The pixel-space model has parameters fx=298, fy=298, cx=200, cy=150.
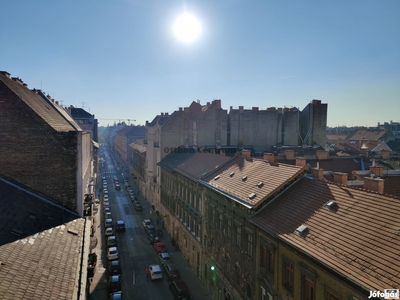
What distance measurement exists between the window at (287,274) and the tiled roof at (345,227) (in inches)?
51.6

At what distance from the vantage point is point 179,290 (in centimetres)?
2439

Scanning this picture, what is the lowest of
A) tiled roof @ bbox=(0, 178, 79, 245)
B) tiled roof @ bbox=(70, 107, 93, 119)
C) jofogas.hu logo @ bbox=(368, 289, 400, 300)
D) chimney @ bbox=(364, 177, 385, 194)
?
jofogas.hu logo @ bbox=(368, 289, 400, 300)

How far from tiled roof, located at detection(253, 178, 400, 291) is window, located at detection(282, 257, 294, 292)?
131cm

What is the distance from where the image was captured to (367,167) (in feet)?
108

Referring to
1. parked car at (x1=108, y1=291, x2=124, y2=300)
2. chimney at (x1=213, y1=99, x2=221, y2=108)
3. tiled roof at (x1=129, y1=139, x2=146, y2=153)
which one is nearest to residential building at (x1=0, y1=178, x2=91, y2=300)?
parked car at (x1=108, y1=291, x2=124, y2=300)

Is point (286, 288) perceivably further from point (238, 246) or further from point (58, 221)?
point (58, 221)

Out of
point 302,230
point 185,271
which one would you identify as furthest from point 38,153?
point 185,271

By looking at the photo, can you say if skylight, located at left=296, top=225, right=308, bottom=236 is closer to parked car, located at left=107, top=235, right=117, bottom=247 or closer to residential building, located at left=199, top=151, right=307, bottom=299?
residential building, located at left=199, top=151, right=307, bottom=299

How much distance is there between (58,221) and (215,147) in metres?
31.3

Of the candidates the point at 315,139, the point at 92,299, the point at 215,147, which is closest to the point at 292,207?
the point at 92,299

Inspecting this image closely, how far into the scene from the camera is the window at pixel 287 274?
14.1m

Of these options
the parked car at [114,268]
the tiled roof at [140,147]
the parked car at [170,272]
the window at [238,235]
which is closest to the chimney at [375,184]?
the window at [238,235]

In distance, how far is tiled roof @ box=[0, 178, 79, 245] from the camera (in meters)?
12.1

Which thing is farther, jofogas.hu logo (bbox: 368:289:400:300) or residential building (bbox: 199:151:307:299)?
residential building (bbox: 199:151:307:299)
